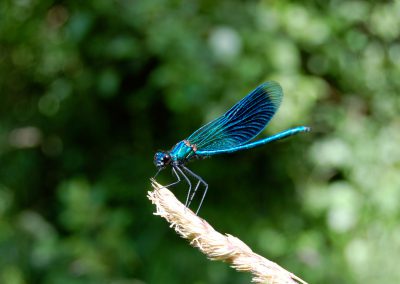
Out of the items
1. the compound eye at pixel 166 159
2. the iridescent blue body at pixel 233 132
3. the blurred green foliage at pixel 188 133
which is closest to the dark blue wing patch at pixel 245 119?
the iridescent blue body at pixel 233 132

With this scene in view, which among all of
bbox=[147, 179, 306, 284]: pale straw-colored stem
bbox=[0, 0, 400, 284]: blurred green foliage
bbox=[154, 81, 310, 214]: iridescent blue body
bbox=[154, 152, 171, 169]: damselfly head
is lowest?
bbox=[147, 179, 306, 284]: pale straw-colored stem

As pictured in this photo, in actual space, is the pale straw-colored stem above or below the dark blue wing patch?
below

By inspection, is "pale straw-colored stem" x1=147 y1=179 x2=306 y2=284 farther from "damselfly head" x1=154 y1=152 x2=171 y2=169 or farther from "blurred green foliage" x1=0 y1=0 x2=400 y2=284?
"blurred green foliage" x1=0 y1=0 x2=400 y2=284

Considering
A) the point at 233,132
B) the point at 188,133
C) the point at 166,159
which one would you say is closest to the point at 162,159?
the point at 166,159

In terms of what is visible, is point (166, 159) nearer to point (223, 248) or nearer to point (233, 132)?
point (233, 132)

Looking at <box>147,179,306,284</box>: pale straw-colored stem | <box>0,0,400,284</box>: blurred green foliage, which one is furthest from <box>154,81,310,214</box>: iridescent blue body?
<box>0,0,400,284</box>: blurred green foliage
